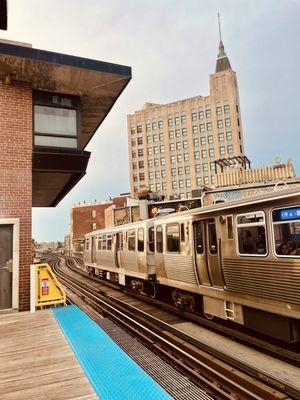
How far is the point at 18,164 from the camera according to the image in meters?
9.67

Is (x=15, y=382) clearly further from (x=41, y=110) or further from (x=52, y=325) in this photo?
(x=41, y=110)

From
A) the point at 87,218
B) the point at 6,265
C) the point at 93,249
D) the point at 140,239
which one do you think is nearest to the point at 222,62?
the point at 87,218

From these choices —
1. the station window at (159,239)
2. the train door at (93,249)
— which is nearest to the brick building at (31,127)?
the station window at (159,239)

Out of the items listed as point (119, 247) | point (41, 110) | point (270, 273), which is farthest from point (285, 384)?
point (119, 247)

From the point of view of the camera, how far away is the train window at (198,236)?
958cm

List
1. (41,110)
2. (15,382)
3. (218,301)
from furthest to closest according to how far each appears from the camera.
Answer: (41,110) < (218,301) < (15,382)

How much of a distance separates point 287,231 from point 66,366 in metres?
4.74

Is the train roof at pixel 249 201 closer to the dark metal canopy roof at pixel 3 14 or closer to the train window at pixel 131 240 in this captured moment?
the train window at pixel 131 240

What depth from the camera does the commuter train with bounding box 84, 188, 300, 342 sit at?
6516mm

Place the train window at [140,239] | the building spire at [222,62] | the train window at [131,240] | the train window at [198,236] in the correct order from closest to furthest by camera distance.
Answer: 1. the train window at [198,236]
2. the train window at [140,239]
3. the train window at [131,240]
4. the building spire at [222,62]

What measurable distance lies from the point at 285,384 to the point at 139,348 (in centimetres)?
316

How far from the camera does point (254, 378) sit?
6.04m

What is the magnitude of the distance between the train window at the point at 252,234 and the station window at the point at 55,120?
6040 mm

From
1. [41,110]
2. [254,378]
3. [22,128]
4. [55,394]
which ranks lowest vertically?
[254,378]
